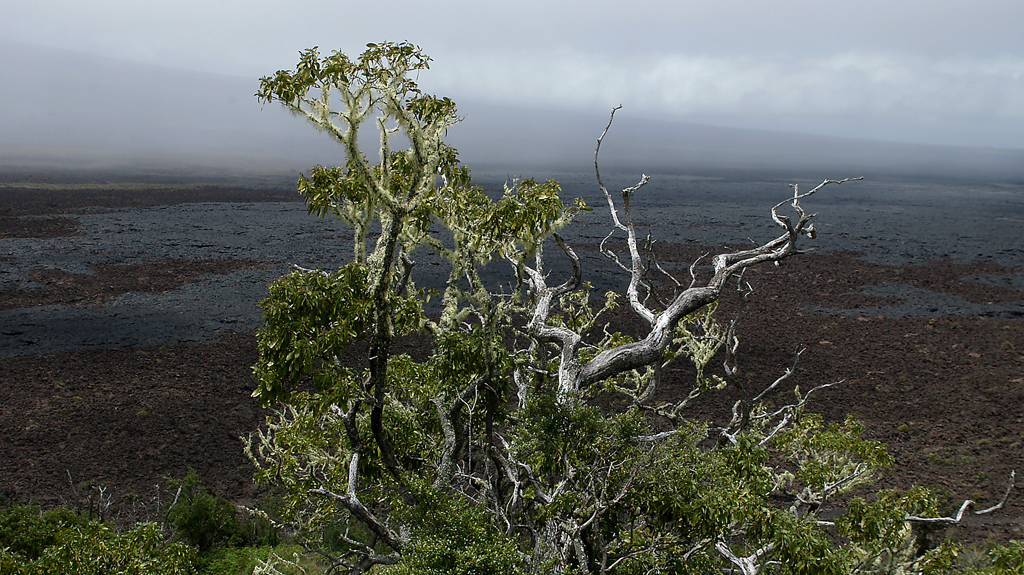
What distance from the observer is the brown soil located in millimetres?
12414

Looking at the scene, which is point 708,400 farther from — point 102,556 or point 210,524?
point 102,556

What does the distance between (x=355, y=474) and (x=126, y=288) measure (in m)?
24.5

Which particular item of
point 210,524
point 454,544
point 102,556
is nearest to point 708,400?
point 210,524

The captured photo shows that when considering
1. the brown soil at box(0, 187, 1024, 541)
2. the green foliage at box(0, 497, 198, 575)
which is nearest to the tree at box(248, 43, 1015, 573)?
the green foliage at box(0, 497, 198, 575)

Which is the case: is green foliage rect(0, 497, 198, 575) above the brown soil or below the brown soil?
above

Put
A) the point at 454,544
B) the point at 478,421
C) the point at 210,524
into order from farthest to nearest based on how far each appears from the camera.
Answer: the point at 210,524 → the point at 478,421 → the point at 454,544

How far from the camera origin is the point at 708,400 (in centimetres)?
1652

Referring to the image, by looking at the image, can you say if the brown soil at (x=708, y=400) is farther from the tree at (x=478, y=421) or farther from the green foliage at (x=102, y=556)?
the green foliage at (x=102, y=556)

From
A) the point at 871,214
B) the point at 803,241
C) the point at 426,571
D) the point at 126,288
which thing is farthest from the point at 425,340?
the point at 871,214

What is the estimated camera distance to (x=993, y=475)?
508 inches

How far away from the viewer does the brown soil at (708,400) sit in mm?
12414

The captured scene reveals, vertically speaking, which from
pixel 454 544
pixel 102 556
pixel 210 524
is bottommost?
pixel 210 524

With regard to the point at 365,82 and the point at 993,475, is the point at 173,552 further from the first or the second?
the point at 993,475

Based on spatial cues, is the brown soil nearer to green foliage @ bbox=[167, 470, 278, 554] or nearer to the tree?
green foliage @ bbox=[167, 470, 278, 554]
